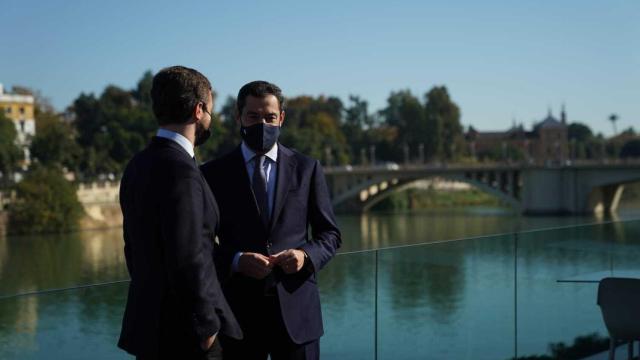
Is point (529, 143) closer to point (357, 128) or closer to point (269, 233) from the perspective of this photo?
point (357, 128)

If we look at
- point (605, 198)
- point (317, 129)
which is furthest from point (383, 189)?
point (317, 129)

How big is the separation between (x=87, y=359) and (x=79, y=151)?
48244mm

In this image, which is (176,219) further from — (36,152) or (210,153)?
(210,153)

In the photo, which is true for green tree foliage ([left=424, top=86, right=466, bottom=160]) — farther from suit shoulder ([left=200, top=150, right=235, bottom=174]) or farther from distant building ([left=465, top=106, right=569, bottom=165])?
suit shoulder ([left=200, top=150, right=235, bottom=174])

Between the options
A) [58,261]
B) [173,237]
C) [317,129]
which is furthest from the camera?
[317,129]

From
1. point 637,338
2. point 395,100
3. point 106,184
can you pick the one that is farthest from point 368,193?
point 637,338

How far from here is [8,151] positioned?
150ft

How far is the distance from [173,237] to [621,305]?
253cm

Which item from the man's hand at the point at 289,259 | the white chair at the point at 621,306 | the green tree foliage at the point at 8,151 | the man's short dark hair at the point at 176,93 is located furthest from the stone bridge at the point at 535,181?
the man's short dark hair at the point at 176,93

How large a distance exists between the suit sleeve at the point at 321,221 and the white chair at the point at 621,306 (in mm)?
1666

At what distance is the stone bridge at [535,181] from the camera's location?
4250 centimetres

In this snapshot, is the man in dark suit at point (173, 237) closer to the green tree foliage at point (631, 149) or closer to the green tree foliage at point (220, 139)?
the green tree foliage at point (220, 139)

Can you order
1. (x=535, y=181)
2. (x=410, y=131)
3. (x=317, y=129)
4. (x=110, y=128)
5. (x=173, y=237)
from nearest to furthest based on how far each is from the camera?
(x=173, y=237)
(x=535, y=181)
(x=110, y=128)
(x=317, y=129)
(x=410, y=131)

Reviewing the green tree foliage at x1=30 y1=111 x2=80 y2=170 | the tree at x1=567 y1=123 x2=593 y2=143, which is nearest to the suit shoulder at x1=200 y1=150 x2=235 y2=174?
the green tree foliage at x1=30 y1=111 x2=80 y2=170
